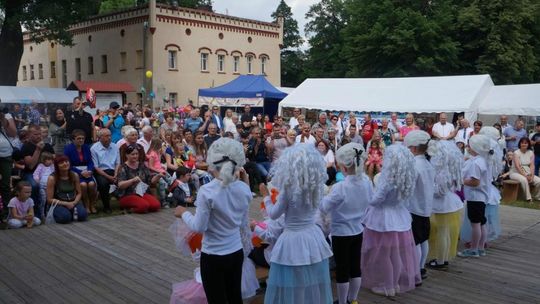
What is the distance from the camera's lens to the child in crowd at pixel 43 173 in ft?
Result: 25.1

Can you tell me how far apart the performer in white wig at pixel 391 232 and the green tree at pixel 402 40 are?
2857 centimetres

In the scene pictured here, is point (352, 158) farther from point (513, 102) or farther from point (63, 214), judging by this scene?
point (513, 102)

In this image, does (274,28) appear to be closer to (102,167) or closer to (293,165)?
(102,167)

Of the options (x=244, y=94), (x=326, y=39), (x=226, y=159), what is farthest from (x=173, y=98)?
(x=226, y=159)

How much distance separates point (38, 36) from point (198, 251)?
2762 centimetres

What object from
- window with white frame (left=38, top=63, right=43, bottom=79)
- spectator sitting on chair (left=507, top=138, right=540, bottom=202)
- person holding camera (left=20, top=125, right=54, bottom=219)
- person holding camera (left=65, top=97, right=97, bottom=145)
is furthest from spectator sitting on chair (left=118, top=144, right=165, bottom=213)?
window with white frame (left=38, top=63, right=43, bottom=79)

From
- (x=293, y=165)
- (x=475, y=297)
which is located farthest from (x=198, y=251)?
(x=475, y=297)

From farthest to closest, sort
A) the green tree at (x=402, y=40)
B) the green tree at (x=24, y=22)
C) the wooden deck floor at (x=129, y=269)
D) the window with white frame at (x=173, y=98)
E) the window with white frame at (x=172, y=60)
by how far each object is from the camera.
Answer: the window with white frame at (x=173, y=98) → the window with white frame at (x=172, y=60) → the green tree at (x=402, y=40) → the green tree at (x=24, y=22) → the wooden deck floor at (x=129, y=269)

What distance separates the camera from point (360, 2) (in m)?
36.7

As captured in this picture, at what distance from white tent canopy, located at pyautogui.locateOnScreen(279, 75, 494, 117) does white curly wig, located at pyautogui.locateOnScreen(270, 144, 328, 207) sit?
Result: 507 inches

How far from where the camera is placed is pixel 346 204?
4.31m

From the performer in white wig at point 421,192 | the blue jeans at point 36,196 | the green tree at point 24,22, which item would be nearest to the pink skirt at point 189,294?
the performer in white wig at point 421,192

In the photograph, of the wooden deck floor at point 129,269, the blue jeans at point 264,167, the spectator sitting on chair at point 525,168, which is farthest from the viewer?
the blue jeans at point 264,167

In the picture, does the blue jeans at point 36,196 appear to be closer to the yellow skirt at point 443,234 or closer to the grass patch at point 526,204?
the yellow skirt at point 443,234
